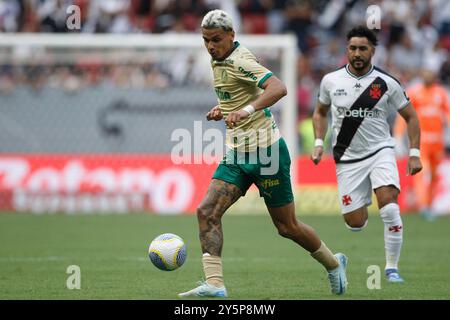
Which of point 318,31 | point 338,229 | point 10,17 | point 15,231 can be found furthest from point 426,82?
point 10,17

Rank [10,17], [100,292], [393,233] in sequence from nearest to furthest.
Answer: [100,292] < [393,233] < [10,17]

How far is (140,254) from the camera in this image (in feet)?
42.3

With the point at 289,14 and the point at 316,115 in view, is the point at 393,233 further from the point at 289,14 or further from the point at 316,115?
the point at 289,14

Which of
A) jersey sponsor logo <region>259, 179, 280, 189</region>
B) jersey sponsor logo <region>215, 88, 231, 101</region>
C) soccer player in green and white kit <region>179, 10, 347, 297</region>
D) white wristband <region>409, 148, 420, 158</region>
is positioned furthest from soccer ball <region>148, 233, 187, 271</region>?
white wristband <region>409, 148, 420, 158</region>

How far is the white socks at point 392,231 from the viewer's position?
10086 millimetres

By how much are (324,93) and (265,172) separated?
211 cm

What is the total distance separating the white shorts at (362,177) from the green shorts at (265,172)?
66.7 inches

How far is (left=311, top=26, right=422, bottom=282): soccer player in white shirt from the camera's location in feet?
33.3

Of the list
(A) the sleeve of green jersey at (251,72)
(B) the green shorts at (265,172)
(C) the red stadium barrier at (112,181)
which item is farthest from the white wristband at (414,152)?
(C) the red stadium barrier at (112,181)

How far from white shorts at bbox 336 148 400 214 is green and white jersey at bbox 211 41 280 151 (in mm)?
1740

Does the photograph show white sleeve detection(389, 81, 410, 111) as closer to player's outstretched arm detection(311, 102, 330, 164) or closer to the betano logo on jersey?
the betano logo on jersey

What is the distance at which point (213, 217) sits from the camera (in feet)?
28.3

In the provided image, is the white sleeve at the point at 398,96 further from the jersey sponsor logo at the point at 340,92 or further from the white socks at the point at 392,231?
the white socks at the point at 392,231
